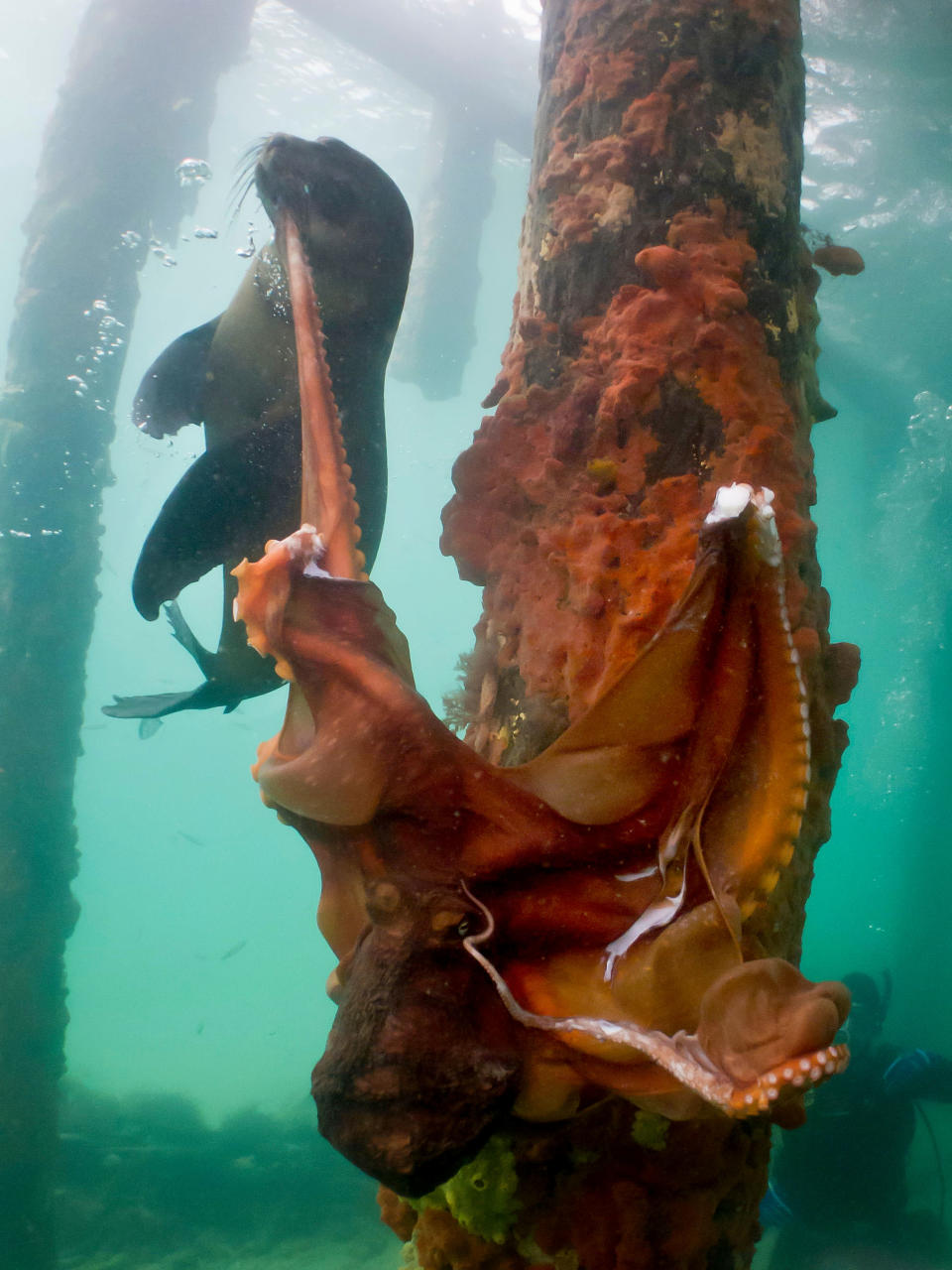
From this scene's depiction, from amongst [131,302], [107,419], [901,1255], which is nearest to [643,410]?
[107,419]

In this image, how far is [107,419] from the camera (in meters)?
10.6

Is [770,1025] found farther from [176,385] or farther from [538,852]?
[176,385]

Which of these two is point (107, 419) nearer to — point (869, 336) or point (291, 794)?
point (291, 794)

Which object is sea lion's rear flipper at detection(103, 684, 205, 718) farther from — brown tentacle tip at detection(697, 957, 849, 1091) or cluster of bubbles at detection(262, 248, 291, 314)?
brown tentacle tip at detection(697, 957, 849, 1091)

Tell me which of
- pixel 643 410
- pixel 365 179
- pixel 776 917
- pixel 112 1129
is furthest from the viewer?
pixel 112 1129

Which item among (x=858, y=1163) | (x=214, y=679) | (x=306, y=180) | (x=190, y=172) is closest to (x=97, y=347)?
(x=190, y=172)

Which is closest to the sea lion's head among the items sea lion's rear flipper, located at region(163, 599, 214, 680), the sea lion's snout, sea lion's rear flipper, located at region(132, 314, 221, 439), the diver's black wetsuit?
the sea lion's snout

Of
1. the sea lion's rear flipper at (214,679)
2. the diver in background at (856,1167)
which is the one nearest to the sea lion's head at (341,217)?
the sea lion's rear flipper at (214,679)

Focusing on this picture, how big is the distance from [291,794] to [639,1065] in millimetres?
950

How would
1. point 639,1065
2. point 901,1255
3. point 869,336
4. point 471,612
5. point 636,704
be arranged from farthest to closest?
point 471,612 → point 869,336 → point 901,1255 → point 636,704 → point 639,1065

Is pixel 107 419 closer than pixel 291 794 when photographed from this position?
No

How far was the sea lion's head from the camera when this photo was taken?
257 centimetres

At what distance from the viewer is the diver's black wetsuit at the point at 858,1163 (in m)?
9.45

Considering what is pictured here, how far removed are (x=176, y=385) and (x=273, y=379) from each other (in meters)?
0.72
